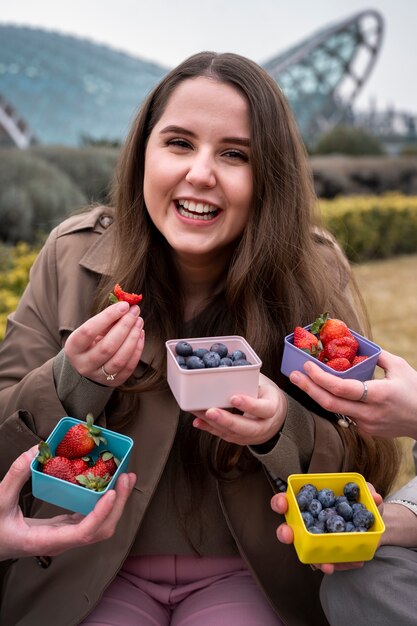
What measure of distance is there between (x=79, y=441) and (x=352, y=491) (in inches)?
28.0

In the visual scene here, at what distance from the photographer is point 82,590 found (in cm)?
175

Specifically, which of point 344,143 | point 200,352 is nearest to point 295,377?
point 200,352

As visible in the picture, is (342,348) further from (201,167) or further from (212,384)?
(201,167)

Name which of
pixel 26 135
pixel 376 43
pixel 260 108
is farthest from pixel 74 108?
pixel 376 43

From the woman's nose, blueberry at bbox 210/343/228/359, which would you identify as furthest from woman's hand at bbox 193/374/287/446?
the woman's nose

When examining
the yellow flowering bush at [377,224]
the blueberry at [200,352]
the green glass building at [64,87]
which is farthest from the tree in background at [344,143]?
the blueberry at [200,352]

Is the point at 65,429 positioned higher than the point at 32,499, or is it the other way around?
the point at 65,429

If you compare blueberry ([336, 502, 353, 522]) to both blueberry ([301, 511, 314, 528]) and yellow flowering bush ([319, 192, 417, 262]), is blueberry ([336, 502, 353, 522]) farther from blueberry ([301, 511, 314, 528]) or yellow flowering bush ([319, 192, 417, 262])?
yellow flowering bush ([319, 192, 417, 262])

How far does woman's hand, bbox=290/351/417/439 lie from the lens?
4.96ft

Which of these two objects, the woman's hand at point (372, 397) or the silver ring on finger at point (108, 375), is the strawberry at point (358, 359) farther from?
the silver ring on finger at point (108, 375)

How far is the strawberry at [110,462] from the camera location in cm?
161

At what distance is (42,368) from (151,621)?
771mm

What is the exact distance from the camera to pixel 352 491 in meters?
1.61

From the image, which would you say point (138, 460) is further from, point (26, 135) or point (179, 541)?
point (26, 135)
